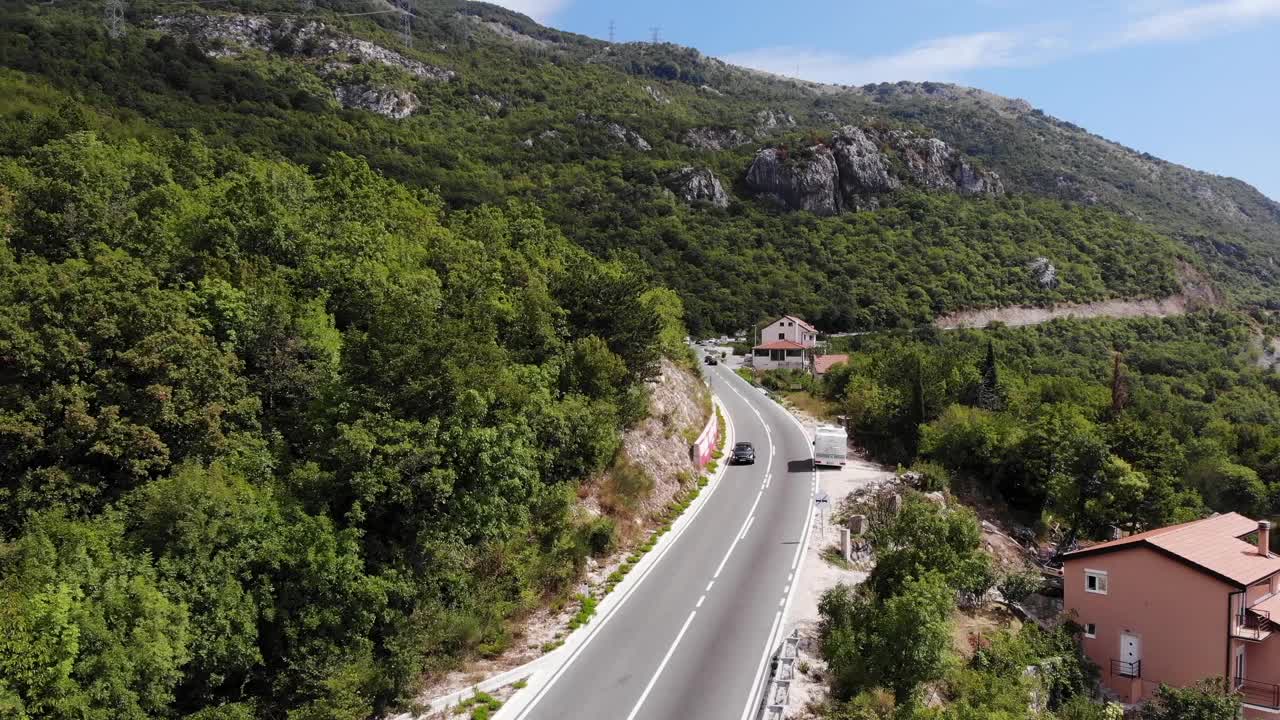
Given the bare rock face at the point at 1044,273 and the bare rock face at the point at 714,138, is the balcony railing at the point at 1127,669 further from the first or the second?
the bare rock face at the point at 714,138

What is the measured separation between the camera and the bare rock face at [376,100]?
115 metres

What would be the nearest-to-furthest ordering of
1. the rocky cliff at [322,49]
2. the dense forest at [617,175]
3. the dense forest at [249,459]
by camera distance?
the dense forest at [249,459]
the dense forest at [617,175]
the rocky cliff at [322,49]

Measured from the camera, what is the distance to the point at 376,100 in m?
117

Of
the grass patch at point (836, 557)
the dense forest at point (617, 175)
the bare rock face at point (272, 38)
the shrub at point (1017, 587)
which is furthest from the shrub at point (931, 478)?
the bare rock face at point (272, 38)

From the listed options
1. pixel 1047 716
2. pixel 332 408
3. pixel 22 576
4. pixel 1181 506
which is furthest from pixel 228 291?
pixel 1181 506

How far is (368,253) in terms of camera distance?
99.1ft

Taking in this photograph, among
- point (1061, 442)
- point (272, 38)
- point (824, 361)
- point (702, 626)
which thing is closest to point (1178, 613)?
point (1061, 442)

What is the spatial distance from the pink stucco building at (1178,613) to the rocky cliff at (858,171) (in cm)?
11186

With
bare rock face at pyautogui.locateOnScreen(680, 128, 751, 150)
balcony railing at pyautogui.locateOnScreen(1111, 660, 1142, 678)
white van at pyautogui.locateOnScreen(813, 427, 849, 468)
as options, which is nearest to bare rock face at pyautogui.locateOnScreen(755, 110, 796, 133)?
bare rock face at pyautogui.locateOnScreen(680, 128, 751, 150)

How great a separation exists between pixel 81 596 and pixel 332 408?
7.27m

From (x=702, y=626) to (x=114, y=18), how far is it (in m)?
104

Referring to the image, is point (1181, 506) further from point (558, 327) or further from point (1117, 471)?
point (558, 327)

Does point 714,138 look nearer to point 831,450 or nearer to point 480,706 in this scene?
point 831,450

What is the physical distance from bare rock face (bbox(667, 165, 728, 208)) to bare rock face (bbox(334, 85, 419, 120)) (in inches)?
1770
